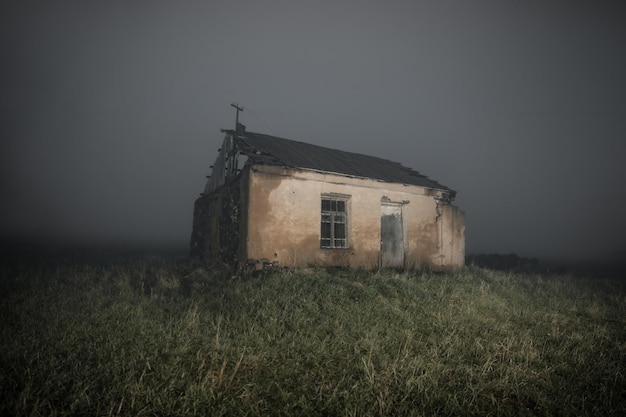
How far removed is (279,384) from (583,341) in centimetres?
570

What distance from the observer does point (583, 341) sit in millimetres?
5660

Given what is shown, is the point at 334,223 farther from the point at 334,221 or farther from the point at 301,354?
the point at 301,354

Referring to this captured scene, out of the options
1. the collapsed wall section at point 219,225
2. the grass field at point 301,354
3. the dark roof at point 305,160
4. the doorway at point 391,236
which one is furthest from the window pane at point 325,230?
the grass field at point 301,354

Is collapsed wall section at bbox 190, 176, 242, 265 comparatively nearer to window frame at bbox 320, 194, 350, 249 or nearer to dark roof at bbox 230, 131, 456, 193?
dark roof at bbox 230, 131, 456, 193

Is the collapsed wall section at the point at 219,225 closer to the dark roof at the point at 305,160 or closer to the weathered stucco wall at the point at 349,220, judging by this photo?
the weathered stucco wall at the point at 349,220

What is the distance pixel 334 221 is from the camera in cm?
1141

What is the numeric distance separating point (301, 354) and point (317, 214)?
22.6 ft

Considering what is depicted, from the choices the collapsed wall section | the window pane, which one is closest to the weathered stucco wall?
the window pane

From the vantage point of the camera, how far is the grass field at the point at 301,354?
3.09 m

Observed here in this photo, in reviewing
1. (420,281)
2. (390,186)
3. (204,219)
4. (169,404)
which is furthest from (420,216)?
(169,404)

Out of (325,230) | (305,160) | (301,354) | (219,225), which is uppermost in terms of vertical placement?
(305,160)

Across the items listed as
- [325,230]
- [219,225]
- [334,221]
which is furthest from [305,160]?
[219,225]

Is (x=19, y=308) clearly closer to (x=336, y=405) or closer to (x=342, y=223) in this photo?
(x=336, y=405)

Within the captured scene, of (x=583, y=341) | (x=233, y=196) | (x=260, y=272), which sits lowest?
(x=583, y=341)
